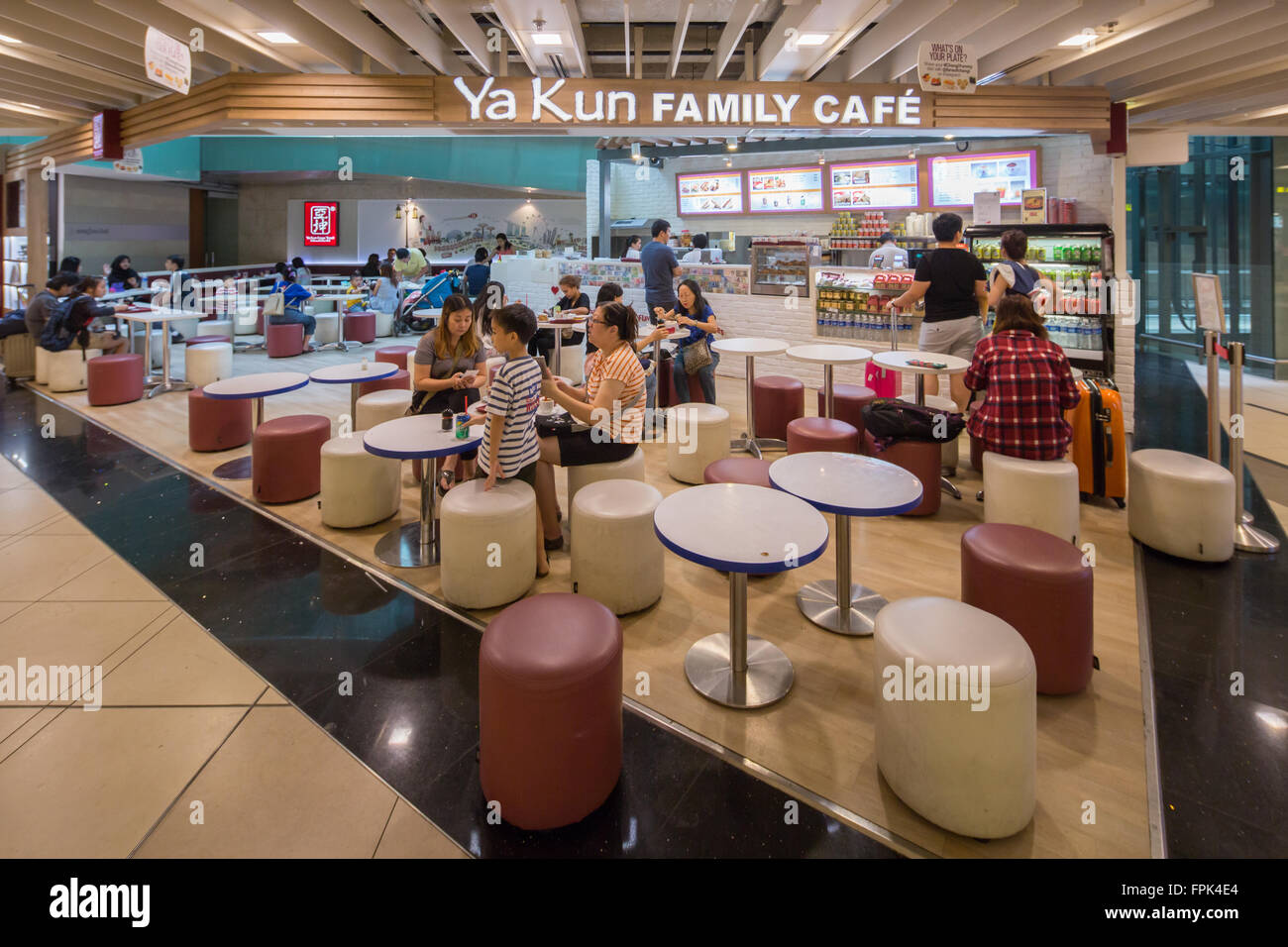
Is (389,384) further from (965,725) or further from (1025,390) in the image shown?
(965,725)

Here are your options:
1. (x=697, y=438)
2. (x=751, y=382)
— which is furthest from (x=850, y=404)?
(x=697, y=438)

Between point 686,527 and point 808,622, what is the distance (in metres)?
1.13

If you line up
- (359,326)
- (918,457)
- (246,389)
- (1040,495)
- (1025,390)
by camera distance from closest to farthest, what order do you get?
(1040,495) → (1025,390) → (918,457) → (246,389) → (359,326)

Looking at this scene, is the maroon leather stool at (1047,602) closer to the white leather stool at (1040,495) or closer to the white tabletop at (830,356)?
the white leather stool at (1040,495)

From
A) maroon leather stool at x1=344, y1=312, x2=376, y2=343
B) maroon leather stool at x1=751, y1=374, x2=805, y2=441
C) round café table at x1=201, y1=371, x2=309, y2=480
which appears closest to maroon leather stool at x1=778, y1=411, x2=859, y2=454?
maroon leather stool at x1=751, y1=374, x2=805, y2=441

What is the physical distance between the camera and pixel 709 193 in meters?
11.6

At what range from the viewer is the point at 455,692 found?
2.72m

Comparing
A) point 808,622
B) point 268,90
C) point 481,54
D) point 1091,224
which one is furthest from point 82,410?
point 1091,224

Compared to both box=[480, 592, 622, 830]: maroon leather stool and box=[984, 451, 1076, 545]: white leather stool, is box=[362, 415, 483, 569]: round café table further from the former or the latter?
box=[984, 451, 1076, 545]: white leather stool

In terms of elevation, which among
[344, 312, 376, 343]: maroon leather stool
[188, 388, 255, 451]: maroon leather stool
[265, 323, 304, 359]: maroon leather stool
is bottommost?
[188, 388, 255, 451]: maroon leather stool

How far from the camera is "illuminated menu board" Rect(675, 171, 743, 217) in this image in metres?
11.3

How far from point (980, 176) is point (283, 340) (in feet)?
34.2

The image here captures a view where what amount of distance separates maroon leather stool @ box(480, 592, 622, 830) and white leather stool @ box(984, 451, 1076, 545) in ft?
8.81
